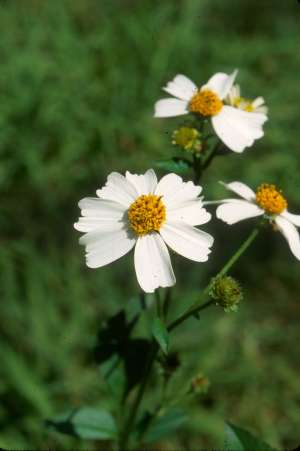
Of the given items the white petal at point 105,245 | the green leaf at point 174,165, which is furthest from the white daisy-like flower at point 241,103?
the white petal at point 105,245

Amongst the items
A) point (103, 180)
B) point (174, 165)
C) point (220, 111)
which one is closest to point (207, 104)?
point (220, 111)

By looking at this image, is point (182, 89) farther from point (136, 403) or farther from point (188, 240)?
point (136, 403)

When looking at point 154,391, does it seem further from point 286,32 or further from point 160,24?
point 286,32

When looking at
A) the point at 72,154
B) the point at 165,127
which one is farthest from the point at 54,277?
the point at 165,127

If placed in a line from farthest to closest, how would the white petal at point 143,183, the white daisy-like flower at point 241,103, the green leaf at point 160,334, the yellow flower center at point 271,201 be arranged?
the white daisy-like flower at point 241,103 → the yellow flower center at point 271,201 → the white petal at point 143,183 → the green leaf at point 160,334

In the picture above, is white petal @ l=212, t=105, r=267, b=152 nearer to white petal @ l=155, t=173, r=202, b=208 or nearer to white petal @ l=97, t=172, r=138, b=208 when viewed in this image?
white petal @ l=155, t=173, r=202, b=208

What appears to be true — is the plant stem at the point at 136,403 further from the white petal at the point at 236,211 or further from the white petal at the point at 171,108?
the white petal at the point at 171,108

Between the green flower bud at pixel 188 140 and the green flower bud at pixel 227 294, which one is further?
the green flower bud at pixel 188 140
